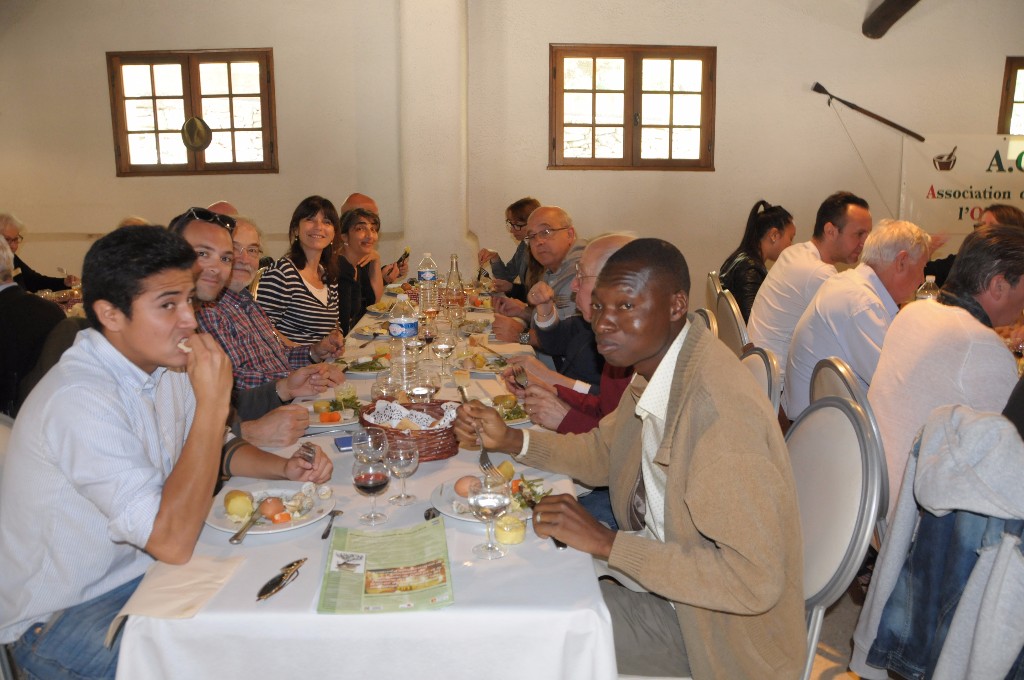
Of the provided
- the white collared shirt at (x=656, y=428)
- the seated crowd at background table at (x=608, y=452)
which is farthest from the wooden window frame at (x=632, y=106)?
the white collared shirt at (x=656, y=428)

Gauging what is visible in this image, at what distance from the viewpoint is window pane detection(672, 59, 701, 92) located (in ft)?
23.8

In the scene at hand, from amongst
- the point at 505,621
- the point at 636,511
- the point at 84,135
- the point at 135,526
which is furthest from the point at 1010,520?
the point at 84,135

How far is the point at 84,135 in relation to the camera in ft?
24.2

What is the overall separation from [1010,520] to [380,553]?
4.20 feet

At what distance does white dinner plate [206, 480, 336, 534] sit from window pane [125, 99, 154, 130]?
6.44 metres

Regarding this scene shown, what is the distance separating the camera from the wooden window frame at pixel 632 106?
23.5ft

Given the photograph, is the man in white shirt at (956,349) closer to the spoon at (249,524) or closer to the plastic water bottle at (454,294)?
the spoon at (249,524)

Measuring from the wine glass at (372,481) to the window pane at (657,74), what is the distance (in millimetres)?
6217

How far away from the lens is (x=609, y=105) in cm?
725

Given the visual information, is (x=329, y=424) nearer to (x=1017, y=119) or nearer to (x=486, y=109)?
(x=486, y=109)

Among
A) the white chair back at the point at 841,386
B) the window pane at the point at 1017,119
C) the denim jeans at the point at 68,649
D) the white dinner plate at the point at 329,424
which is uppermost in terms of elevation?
the window pane at the point at 1017,119

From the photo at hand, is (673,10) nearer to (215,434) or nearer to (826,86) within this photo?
(826,86)

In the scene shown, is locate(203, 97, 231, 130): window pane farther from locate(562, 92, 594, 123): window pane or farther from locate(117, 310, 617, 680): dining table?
locate(117, 310, 617, 680): dining table

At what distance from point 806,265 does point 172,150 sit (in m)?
5.91
